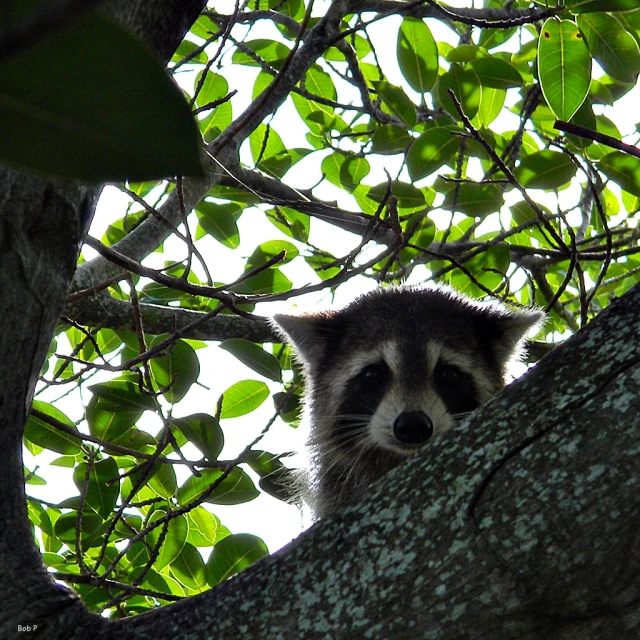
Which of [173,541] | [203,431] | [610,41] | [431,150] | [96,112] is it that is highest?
[431,150]

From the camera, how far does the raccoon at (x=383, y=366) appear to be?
3.82m

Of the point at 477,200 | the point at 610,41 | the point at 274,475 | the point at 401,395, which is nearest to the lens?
the point at 610,41

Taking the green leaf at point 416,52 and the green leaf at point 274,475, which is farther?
the green leaf at point 274,475

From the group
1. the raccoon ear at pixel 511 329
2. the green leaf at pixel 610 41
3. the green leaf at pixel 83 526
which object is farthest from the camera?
the raccoon ear at pixel 511 329

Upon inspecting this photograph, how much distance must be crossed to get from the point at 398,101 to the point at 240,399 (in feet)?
5.42

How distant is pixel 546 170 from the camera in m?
4.09

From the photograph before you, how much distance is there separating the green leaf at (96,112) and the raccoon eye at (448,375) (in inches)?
128

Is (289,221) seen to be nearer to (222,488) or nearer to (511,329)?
(511,329)

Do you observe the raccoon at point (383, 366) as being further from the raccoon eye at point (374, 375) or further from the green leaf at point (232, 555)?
the green leaf at point (232, 555)

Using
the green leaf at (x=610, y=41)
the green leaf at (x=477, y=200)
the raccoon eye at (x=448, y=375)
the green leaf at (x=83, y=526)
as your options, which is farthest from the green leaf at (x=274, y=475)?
the green leaf at (x=610, y=41)

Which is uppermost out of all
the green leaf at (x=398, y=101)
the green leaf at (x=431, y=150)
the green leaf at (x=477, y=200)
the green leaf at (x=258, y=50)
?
the green leaf at (x=258, y=50)

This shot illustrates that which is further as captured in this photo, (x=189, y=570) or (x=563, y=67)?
(x=189, y=570)

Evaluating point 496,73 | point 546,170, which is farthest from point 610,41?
point 546,170

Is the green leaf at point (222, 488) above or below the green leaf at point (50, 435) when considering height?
below
